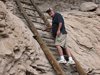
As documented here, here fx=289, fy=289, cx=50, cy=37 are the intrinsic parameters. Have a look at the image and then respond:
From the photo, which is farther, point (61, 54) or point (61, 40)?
point (61, 40)

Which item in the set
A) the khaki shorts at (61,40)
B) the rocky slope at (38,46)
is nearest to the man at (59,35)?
the khaki shorts at (61,40)

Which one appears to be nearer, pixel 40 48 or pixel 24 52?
pixel 24 52

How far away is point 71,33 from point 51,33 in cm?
97

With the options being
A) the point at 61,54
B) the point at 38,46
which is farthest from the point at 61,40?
the point at 38,46

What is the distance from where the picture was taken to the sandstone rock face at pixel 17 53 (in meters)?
6.18

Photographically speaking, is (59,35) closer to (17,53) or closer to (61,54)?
(61,54)

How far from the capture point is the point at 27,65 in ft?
22.3

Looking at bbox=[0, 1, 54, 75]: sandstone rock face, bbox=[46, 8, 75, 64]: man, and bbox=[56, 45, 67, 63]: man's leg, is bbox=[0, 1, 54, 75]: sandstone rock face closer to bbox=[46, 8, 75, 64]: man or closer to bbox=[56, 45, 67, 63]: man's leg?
bbox=[56, 45, 67, 63]: man's leg

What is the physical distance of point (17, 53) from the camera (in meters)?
6.68

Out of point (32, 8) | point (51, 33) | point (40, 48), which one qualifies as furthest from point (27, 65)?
point (32, 8)

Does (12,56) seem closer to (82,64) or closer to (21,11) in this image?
(82,64)

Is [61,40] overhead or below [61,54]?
overhead

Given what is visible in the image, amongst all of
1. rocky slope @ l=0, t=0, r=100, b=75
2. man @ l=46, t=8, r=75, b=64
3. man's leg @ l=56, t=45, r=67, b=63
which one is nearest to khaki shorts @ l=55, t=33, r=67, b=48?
man @ l=46, t=8, r=75, b=64

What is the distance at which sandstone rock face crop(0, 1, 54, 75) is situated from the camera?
6.18 meters
